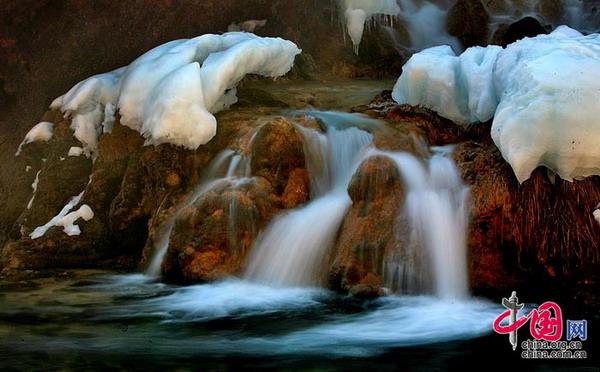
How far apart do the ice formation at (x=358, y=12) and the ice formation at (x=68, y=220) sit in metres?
5.00

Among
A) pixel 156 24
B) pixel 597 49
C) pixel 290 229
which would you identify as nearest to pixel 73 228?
pixel 290 229

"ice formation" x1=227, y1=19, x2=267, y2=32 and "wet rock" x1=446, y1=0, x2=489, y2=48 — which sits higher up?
"wet rock" x1=446, y1=0, x2=489, y2=48

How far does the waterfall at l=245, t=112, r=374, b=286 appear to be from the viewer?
5.90 m

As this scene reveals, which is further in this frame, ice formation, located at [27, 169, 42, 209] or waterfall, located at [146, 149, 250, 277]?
ice formation, located at [27, 169, 42, 209]

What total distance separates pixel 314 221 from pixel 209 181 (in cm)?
131

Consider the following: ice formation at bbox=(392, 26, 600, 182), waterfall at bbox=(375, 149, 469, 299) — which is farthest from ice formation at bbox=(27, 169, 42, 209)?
ice formation at bbox=(392, 26, 600, 182)

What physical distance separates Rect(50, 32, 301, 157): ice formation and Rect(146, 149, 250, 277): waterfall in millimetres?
357

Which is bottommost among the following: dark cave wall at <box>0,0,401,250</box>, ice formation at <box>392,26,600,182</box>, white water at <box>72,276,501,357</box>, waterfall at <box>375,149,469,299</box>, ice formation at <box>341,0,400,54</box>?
white water at <box>72,276,501,357</box>

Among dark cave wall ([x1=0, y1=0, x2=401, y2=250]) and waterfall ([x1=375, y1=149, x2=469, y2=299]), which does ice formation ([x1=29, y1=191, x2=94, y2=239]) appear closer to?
dark cave wall ([x1=0, y1=0, x2=401, y2=250])

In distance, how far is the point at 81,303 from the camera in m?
5.54

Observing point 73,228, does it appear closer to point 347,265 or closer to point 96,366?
point 347,265

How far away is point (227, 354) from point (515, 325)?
1878mm

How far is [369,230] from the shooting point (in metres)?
5.69

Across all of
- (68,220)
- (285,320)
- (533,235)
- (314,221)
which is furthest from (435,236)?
(68,220)
